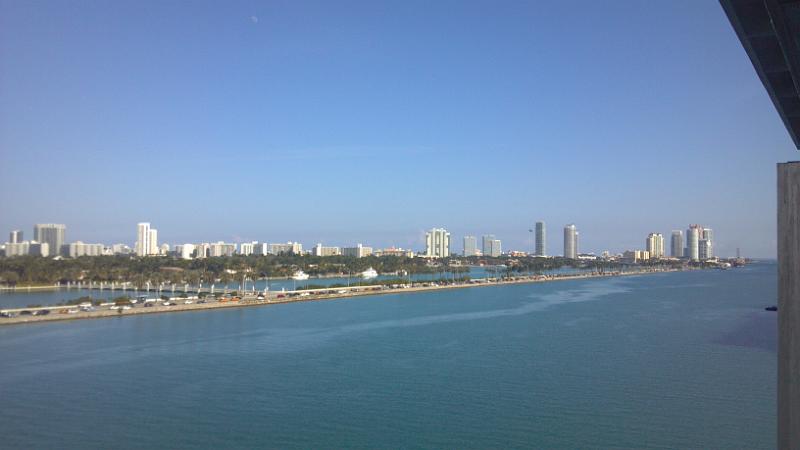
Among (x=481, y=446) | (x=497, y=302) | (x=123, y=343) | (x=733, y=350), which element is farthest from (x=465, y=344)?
(x=497, y=302)

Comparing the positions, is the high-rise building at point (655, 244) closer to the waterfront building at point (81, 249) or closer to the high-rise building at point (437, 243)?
the high-rise building at point (437, 243)

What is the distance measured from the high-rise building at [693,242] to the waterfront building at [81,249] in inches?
1738

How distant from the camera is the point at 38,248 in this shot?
12.4m

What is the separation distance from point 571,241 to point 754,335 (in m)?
45.9

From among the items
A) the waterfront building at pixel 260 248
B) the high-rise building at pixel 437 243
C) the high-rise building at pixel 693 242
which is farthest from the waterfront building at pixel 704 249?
the waterfront building at pixel 260 248

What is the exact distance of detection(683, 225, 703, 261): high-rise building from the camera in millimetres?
50844

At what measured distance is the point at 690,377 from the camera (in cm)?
564

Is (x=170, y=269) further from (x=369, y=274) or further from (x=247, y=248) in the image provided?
(x=247, y=248)

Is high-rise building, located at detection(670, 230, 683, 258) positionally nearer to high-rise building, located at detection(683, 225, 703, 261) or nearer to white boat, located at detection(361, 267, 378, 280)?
high-rise building, located at detection(683, 225, 703, 261)

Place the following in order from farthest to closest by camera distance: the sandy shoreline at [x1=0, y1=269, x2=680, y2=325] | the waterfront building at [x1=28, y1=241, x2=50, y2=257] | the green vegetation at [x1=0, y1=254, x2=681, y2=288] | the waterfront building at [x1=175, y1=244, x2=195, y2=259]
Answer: the waterfront building at [x1=175, y1=244, x2=195, y2=259], the green vegetation at [x1=0, y1=254, x2=681, y2=288], the waterfront building at [x1=28, y1=241, x2=50, y2=257], the sandy shoreline at [x1=0, y1=269, x2=680, y2=325]

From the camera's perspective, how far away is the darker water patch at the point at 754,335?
735cm

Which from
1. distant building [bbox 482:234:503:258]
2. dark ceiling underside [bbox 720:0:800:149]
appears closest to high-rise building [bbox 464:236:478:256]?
distant building [bbox 482:234:503:258]

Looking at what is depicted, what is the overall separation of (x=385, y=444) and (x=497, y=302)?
10.4 metres

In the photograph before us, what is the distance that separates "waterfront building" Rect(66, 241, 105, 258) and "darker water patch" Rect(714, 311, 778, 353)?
51.9 feet
